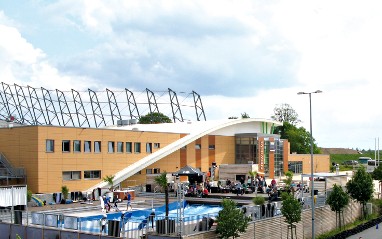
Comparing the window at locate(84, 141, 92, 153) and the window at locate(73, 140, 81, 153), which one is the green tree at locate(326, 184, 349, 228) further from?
the window at locate(73, 140, 81, 153)

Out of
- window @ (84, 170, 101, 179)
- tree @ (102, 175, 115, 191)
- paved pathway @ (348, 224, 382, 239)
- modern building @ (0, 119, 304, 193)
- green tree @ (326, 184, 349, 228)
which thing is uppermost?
modern building @ (0, 119, 304, 193)

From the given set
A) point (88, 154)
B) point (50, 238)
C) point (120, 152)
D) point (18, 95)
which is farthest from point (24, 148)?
point (18, 95)

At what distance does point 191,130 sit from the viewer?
69625mm

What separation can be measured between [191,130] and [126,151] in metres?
13.3

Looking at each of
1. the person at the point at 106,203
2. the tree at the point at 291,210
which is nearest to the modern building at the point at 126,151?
the person at the point at 106,203

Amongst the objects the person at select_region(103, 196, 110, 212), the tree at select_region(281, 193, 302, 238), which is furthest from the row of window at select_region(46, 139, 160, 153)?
the tree at select_region(281, 193, 302, 238)

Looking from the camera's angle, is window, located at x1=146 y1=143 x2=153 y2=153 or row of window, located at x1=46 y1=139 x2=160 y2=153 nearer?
row of window, located at x1=46 y1=139 x2=160 y2=153

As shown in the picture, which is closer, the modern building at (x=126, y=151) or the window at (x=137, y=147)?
the modern building at (x=126, y=151)

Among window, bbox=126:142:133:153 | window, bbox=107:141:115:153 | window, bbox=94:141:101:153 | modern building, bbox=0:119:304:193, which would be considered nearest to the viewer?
modern building, bbox=0:119:304:193

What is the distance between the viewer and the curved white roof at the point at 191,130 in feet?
188

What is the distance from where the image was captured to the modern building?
49.5 meters

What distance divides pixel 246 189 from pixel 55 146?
18752 mm

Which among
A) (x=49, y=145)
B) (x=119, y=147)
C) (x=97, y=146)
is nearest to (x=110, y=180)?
(x=49, y=145)

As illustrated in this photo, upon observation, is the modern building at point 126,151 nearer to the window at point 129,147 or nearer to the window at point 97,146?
the window at point 97,146
